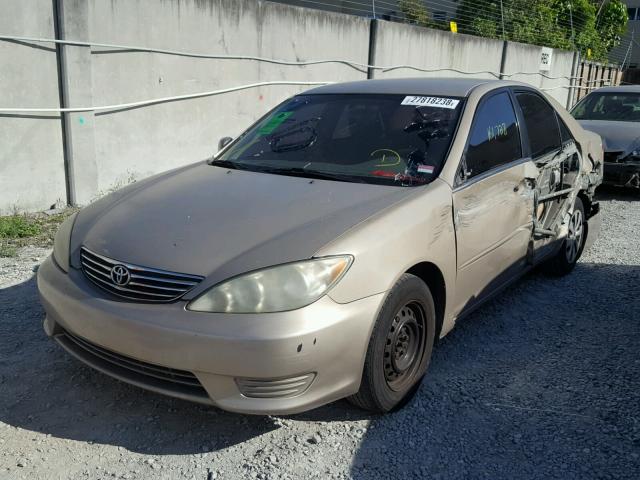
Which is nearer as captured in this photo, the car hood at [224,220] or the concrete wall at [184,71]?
the car hood at [224,220]

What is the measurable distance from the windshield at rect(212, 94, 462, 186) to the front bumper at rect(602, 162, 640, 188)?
5137 millimetres

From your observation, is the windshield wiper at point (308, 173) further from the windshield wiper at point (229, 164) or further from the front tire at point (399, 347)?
the front tire at point (399, 347)

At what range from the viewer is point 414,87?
399 centimetres

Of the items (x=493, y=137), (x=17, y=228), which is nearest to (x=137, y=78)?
(x=17, y=228)

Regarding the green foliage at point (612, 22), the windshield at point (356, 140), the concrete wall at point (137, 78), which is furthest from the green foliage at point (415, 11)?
the green foliage at point (612, 22)

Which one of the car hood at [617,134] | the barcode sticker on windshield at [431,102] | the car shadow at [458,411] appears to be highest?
the barcode sticker on windshield at [431,102]

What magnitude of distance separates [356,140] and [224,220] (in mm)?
1131

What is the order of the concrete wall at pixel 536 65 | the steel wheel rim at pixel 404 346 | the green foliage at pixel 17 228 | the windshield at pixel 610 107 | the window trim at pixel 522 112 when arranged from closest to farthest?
1. the steel wheel rim at pixel 404 346
2. the window trim at pixel 522 112
3. the green foliage at pixel 17 228
4. the windshield at pixel 610 107
5. the concrete wall at pixel 536 65

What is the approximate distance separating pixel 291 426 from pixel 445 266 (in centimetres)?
111

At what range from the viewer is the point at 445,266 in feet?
10.4

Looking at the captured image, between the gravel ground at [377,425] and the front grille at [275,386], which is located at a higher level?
the front grille at [275,386]

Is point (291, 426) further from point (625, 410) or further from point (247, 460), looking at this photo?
point (625, 410)

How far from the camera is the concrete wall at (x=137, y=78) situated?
599 centimetres

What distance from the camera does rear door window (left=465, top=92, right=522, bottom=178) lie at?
358 cm
